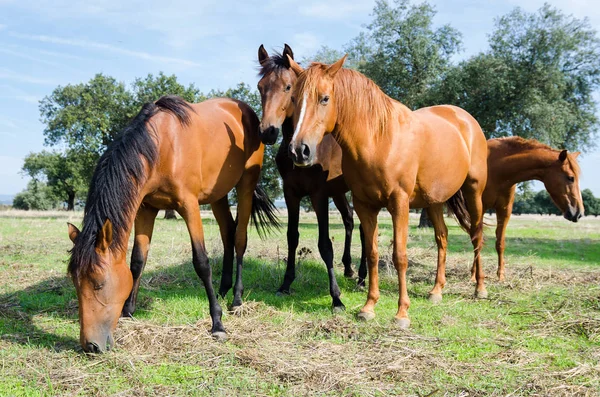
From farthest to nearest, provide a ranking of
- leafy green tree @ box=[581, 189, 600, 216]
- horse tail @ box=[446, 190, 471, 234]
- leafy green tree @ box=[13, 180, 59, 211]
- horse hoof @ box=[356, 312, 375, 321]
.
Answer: leafy green tree @ box=[581, 189, 600, 216]
leafy green tree @ box=[13, 180, 59, 211]
horse tail @ box=[446, 190, 471, 234]
horse hoof @ box=[356, 312, 375, 321]

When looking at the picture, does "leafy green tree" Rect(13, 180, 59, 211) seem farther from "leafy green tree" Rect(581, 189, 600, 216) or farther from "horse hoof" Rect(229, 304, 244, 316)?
"leafy green tree" Rect(581, 189, 600, 216)

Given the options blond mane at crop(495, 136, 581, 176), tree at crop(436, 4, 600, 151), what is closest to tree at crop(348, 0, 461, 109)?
tree at crop(436, 4, 600, 151)

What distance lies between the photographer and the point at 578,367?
Result: 318cm

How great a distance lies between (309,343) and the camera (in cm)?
375

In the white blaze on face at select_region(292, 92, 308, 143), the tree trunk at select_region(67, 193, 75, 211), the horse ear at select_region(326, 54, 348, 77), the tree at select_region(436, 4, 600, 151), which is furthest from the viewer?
the tree trunk at select_region(67, 193, 75, 211)

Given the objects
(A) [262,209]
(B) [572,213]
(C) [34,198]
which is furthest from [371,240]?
(C) [34,198]

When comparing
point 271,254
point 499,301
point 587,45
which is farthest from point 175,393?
point 587,45

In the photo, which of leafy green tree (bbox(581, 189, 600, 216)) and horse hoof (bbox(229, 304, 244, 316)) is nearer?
horse hoof (bbox(229, 304, 244, 316))

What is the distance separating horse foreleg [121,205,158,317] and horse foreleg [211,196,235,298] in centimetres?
109

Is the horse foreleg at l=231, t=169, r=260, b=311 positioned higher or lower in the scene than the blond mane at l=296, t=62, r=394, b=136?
lower

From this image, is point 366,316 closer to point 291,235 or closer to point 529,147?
point 291,235

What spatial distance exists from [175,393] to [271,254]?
19.5ft

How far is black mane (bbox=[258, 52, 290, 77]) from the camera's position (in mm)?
5418

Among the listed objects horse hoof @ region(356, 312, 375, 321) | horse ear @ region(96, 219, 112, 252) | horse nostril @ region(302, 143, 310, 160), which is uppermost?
horse nostril @ region(302, 143, 310, 160)
